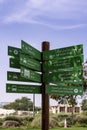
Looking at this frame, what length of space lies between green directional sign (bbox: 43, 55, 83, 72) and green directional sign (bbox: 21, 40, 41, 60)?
347 millimetres

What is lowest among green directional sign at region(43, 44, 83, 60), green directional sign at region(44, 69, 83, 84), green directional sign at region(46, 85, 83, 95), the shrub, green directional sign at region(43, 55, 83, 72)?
the shrub

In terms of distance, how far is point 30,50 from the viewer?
10344 millimetres

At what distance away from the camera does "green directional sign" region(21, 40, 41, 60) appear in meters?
9.94

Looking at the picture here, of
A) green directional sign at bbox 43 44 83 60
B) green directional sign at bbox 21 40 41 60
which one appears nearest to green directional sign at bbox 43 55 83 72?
green directional sign at bbox 43 44 83 60

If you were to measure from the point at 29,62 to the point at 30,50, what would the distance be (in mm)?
394

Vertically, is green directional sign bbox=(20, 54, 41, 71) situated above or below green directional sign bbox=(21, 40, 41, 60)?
below

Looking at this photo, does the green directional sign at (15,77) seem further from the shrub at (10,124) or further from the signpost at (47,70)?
the shrub at (10,124)

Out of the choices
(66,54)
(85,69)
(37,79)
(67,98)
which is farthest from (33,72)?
(67,98)

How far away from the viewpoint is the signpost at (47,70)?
10.1 m

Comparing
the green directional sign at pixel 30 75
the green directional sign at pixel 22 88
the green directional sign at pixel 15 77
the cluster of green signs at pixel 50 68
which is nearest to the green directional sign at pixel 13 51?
the cluster of green signs at pixel 50 68

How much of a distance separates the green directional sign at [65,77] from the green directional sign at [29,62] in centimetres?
41

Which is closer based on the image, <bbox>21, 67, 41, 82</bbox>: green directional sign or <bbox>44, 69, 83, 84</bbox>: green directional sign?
<bbox>21, 67, 41, 82</bbox>: green directional sign

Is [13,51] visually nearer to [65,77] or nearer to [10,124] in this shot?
[65,77]

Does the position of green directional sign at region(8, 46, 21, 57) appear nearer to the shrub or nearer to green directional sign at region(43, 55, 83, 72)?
green directional sign at region(43, 55, 83, 72)
